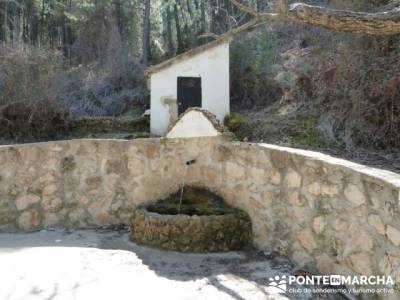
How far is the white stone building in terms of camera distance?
1148 centimetres

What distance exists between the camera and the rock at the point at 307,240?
10.6 feet

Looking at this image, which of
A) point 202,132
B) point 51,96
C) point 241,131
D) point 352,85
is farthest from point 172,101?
point 202,132

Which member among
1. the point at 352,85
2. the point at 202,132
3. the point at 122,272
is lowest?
the point at 122,272

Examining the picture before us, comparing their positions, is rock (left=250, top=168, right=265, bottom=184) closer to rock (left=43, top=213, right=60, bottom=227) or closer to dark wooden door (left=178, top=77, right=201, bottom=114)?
rock (left=43, top=213, right=60, bottom=227)

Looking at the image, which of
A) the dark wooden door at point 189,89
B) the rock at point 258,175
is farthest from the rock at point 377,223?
the dark wooden door at point 189,89

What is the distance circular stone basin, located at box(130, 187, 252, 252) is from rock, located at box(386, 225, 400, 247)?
5.42 feet

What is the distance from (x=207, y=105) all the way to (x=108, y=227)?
734 centimetres

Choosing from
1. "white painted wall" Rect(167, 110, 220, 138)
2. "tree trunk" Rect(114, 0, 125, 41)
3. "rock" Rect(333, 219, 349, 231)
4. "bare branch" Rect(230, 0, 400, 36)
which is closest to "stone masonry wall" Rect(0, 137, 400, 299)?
"rock" Rect(333, 219, 349, 231)

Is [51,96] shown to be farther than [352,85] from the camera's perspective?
Yes

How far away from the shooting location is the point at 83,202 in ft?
14.9

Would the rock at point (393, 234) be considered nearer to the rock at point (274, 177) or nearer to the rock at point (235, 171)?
the rock at point (274, 177)

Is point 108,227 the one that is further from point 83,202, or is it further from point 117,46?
point 117,46

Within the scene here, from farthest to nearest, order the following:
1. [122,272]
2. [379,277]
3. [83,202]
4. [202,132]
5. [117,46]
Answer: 1. [117,46]
2. [202,132]
3. [83,202]
4. [122,272]
5. [379,277]

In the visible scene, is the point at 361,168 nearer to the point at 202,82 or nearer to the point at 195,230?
the point at 195,230
